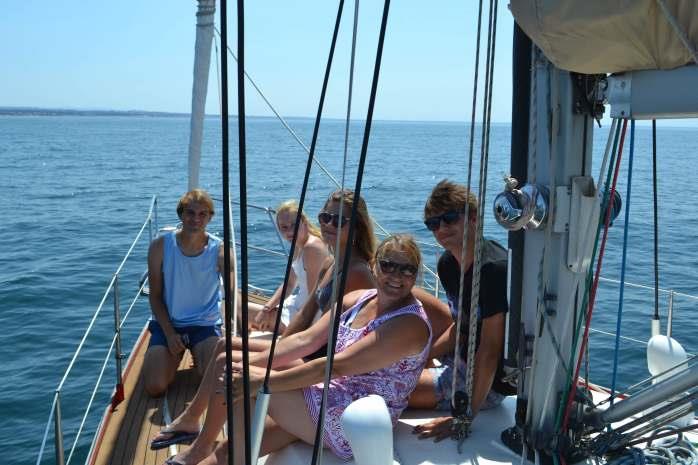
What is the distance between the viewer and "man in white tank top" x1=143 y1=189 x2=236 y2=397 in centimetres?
466

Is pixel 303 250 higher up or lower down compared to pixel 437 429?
higher up

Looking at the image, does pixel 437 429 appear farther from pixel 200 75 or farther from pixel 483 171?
pixel 200 75

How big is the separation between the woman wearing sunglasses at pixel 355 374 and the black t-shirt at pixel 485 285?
0.24m

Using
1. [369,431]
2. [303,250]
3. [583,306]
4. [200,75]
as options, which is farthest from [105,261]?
[583,306]

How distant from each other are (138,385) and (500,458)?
8.19 ft

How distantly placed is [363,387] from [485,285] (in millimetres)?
606

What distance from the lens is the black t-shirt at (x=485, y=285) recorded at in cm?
283

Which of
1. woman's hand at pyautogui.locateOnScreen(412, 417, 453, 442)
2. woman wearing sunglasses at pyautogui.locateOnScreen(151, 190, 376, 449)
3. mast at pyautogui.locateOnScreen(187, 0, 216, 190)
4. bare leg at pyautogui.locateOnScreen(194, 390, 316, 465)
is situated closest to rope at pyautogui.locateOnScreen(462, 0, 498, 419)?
woman's hand at pyautogui.locateOnScreen(412, 417, 453, 442)

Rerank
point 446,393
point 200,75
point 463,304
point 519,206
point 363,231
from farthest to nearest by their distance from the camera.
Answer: point 200,75, point 363,231, point 446,393, point 463,304, point 519,206

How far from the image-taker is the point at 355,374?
2807 mm

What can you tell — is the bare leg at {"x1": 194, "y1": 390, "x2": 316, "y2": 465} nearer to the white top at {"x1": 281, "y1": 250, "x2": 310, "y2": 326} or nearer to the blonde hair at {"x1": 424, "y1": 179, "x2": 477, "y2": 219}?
the blonde hair at {"x1": 424, "y1": 179, "x2": 477, "y2": 219}

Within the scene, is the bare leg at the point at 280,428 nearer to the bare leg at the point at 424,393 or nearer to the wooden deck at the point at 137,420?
the bare leg at the point at 424,393

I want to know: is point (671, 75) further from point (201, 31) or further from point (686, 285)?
point (686, 285)

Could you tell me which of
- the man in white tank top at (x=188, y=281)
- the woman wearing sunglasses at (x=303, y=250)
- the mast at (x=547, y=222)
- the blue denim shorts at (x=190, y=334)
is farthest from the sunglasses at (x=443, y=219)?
the blue denim shorts at (x=190, y=334)
